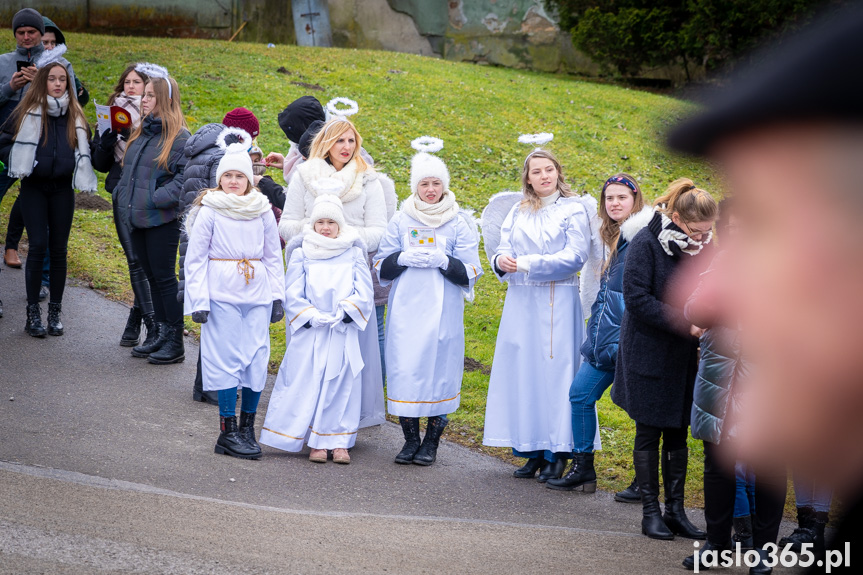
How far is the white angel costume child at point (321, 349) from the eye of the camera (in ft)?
21.2

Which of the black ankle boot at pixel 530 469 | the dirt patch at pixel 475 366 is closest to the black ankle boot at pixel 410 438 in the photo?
the black ankle boot at pixel 530 469

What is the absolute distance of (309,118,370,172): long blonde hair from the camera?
281 inches

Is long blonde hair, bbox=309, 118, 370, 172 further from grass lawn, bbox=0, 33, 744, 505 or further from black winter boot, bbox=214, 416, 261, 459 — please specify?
grass lawn, bbox=0, 33, 744, 505

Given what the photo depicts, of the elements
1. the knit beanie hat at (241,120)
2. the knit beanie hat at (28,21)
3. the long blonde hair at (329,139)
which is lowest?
the long blonde hair at (329,139)

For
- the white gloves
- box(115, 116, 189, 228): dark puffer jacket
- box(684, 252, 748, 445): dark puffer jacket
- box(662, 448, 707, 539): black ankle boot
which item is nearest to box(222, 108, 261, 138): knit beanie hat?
box(115, 116, 189, 228): dark puffer jacket

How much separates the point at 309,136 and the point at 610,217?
2638mm

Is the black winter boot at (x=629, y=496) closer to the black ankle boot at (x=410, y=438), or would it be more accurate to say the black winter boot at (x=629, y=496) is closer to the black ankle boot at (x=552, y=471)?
the black ankle boot at (x=552, y=471)

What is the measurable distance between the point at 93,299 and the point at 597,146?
1006 cm

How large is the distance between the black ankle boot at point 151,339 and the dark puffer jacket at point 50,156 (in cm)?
146

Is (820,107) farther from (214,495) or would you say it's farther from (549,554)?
(214,495)

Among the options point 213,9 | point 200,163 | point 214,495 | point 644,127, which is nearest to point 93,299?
point 200,163

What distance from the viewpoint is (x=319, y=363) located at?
6523mm

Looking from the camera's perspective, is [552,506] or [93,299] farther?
[93,299]

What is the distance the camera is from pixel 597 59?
816 inches
